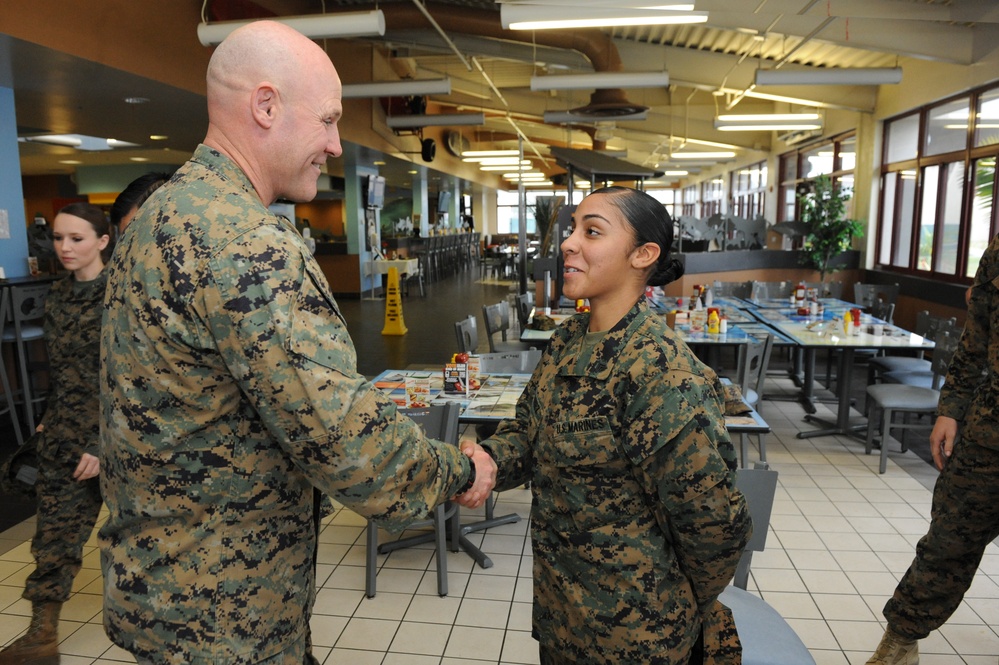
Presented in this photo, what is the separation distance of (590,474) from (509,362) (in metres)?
2.82

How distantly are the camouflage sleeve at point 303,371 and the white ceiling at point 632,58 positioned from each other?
17.6 ft

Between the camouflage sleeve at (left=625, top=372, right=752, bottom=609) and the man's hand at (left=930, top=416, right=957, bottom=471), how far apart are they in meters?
1.39

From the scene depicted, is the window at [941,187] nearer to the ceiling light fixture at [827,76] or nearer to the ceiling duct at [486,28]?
the ceiling light fixture at [827,76]

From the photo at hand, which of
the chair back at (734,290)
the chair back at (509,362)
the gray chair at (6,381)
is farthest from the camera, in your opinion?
the chair back at (734,290)

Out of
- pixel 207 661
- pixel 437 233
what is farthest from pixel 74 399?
pixel 437 233

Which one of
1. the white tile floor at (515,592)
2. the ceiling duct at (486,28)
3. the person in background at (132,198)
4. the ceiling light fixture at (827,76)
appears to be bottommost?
the white tile floor at (515,592)

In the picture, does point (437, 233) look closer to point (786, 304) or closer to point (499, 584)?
point (786, 304)

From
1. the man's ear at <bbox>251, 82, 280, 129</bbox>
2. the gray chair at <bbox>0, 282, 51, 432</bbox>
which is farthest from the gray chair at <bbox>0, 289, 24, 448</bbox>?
the man's ear at <bbox>251, 82, 280, 129</bbox>

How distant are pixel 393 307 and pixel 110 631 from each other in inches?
349

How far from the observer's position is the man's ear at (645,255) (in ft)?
5.00

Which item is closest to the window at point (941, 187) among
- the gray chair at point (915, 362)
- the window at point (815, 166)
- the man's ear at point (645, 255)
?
the window at point (815, 166)

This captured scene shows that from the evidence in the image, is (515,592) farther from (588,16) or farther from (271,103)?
(588,16)

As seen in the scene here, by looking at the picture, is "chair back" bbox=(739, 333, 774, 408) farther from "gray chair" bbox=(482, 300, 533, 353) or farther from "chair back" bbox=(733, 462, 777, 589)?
"chair back" bbox=(733, 462, 777, 589)

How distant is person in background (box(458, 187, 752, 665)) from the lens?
1359 mm
